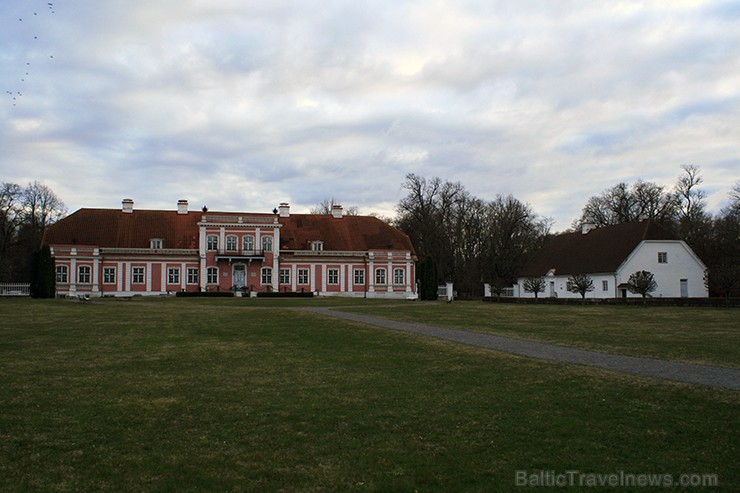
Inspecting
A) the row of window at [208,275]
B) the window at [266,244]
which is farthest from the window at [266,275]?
the window at [266,244]

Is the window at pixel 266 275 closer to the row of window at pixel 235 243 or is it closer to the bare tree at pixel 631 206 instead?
the row of window at pixel 235 243

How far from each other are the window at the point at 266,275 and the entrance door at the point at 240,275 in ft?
4.97

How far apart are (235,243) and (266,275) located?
3.78 m

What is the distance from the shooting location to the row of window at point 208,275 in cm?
5006

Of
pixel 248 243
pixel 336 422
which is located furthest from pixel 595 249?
pixel 336 422

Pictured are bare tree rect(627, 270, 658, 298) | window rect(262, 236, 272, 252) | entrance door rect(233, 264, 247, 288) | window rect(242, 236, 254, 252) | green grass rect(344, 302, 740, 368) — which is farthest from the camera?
window rect(262, 236, 272, 252)

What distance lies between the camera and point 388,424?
7309 millimetres

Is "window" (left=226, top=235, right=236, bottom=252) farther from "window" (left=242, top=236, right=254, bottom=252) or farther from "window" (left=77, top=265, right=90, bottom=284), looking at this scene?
"window" (left=77, top=265, right=90, bottom=284)

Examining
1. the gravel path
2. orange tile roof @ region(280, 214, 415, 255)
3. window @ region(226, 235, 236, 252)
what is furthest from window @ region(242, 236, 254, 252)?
the gravel path

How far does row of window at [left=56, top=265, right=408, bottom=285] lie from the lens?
50.1m

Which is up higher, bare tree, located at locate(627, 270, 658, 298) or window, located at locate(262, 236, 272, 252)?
window, located at locate(262, 236, 272, 252)

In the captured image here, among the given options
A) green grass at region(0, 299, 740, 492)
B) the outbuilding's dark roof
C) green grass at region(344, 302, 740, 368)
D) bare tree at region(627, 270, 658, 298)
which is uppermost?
the outbuilding's dark roof

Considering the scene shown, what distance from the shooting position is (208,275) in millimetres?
52812

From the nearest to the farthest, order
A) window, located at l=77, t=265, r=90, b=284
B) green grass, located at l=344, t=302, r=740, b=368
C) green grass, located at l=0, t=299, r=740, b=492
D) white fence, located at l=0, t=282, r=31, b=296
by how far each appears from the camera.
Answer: green grass, located at l=0, t=299, r=740, b=492 < green grass, located at l=344, t=302, r=740, b=368 < white fence, located at l=0, t=282, r=31, b=296 < window, located at l=77, t=265, r=90, b=284
